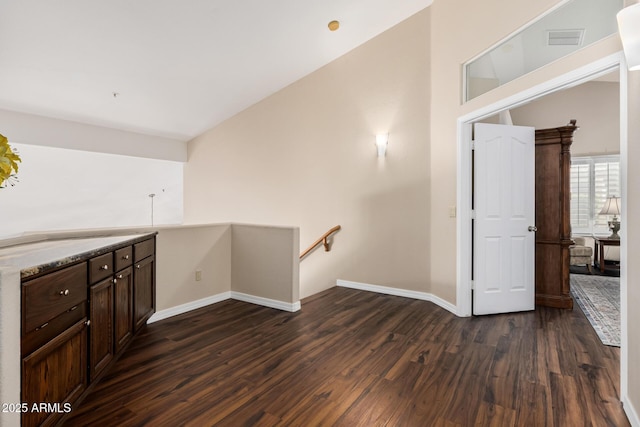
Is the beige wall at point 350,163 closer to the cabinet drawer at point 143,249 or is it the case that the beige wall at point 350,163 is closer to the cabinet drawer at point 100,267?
the cabinet drawer at point 143,249

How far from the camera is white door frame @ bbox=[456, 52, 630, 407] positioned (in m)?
1.97

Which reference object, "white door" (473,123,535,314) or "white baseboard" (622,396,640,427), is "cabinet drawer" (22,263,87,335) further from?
"white door" (473,123,535,314)

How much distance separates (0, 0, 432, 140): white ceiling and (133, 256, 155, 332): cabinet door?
2.21 meters

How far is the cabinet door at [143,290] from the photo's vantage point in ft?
8.72

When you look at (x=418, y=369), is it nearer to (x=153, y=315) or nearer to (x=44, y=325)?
(x=44, y=325)

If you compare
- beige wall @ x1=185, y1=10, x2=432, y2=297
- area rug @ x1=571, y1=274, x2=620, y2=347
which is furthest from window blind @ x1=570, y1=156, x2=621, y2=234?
beige wall @ x1=185, y1=10, x2=432, y2=297

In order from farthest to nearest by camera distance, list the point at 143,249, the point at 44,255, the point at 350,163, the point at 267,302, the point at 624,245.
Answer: the point at 350,163, the point at 267,302, the point at 143,249, the point at 624,245, the point at 44,255

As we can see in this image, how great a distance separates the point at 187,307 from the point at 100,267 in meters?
1.74

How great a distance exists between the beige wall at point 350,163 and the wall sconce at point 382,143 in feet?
0.22

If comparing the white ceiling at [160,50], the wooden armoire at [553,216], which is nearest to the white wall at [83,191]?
the white ceiling at [160,50]

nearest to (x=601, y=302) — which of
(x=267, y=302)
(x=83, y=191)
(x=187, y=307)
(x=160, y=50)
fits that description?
(x=267, y=302)

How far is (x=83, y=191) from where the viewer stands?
4.94 m

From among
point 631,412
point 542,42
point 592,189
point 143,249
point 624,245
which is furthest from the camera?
point 592,189

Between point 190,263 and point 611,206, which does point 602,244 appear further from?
point 190,263
